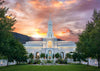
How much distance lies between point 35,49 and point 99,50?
119 meters

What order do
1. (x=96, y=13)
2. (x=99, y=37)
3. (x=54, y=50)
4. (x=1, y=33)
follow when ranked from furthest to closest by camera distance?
(x=54, y=50) → (x=96, y=13) → (x=99, y=37) → (x=1, y=33)

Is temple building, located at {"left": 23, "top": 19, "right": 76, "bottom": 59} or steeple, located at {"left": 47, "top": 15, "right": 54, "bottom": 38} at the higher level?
steeple, located at {"left": 47, "top": 15, "right": 54, "bottom": 38}

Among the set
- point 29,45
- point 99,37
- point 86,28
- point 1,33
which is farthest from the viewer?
point 29,45

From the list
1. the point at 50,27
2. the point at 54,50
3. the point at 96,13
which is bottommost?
the point at 54,50

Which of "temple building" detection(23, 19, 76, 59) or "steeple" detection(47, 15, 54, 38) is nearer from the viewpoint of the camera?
"temple building" detection(23, 19, 76, 59)

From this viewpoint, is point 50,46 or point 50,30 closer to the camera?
point 50,46

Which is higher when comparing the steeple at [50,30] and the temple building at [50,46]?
the steeple at [50,30]

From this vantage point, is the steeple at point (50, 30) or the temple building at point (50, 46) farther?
the steeple at point (50, 30)

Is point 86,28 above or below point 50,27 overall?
below

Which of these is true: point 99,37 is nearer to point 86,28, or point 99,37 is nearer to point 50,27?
point 86,28

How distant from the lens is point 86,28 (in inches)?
1797

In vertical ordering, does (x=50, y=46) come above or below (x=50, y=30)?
below

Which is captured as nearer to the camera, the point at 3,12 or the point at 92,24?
the point at 3,12

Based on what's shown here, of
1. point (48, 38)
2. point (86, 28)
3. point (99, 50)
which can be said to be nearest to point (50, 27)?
point (48, 38)
